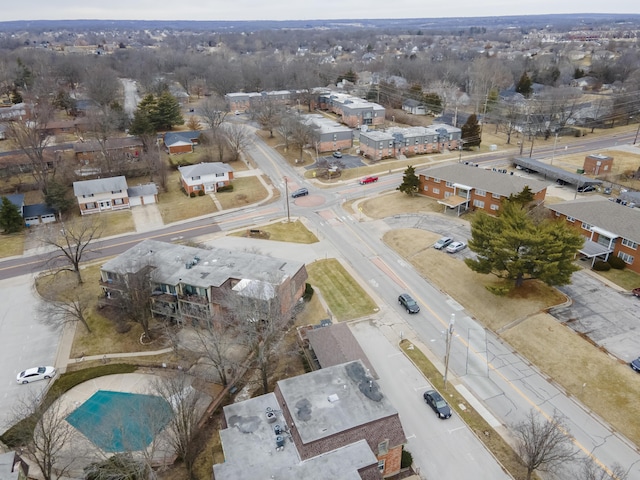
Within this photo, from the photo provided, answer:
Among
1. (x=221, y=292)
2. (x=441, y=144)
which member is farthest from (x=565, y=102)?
(x=221, y=292)

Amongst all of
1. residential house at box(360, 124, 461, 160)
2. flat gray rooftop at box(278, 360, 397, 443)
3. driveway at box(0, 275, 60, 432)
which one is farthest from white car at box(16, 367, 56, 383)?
residential house at box(360, 124, 461, 160)

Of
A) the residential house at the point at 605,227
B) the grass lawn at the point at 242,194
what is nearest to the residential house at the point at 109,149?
the grass lawn at the point at 242,194

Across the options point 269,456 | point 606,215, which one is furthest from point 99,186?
point 606,215

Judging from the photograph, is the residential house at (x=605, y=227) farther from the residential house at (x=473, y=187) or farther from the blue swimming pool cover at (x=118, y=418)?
the blue swimming pool cover at (x=118, y=418)

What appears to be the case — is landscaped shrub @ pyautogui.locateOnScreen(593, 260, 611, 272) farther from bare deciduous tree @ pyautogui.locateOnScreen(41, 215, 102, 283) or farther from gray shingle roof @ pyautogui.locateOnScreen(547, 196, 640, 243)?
bare deciduous tree @ pyautogui.locateOnScreen(41, 215, 102, 283)

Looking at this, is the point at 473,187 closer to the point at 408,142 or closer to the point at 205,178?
the point at 408,142
